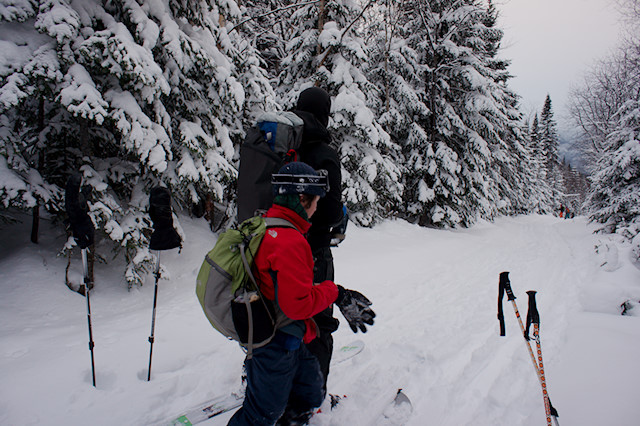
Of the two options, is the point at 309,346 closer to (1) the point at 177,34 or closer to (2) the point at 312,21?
(1) the point at 177,34

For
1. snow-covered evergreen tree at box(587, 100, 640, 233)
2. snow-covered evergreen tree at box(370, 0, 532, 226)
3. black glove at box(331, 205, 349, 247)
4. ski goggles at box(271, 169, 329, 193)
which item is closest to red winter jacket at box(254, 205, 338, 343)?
ski goggles at box(271, 169, 329, 193)

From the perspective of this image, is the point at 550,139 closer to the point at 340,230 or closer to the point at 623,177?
the point at 623,177

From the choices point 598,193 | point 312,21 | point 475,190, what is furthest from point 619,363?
point 598,193

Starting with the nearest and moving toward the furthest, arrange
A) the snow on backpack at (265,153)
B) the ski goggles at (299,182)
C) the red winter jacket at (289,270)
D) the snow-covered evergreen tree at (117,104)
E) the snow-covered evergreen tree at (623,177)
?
the red winter jacket at (289,270)
the ski goggles at (299,182)
the snow on backpack at (265,153)
the snow-covered evergreen tree at (117,104)
the snow-covered evergreen tree at (623,177)

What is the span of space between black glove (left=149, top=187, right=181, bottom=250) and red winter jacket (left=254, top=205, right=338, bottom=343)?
5.72 ft

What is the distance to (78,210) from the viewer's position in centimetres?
285

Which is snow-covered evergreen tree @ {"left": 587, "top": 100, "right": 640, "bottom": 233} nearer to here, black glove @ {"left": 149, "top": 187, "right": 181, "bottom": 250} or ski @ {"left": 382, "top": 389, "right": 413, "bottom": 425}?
ski @ {"left": 382, "top": 389, "right": 413, "bottom": 425}

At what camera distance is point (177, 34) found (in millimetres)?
5297

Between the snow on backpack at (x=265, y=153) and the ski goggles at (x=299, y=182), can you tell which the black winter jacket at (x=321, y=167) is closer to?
the snow on backpack at (x=265, y=153)

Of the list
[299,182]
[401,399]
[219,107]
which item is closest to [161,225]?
[299,182]

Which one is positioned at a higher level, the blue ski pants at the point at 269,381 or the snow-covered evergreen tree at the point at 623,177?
the snow-covered evergreen tree at the point at 623,177

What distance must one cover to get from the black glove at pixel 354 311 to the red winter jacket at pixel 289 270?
49cm

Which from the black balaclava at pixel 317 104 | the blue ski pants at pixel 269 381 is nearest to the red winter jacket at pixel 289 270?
the blue ski pants at pixel 269 381

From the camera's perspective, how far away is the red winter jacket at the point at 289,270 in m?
1.69
